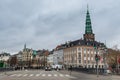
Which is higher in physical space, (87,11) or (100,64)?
(87,11)

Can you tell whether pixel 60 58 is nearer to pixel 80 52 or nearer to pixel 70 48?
pixel 70 48

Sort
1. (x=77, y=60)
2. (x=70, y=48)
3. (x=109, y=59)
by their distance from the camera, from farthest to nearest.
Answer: (x=70, y=48), (x=77, y=60), (x=109, y=59)

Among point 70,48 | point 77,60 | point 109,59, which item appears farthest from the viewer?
point 70,48

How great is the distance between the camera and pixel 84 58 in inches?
5468

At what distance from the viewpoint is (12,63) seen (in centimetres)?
18875

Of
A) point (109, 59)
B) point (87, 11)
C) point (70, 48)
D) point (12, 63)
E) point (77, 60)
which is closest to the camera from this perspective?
point (109, 59)

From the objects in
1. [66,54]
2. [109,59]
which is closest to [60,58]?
[66,54]

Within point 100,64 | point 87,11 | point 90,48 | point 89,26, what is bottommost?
point 100,64

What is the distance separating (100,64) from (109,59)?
45.6 meters

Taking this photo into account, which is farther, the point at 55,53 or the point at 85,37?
the point at 55,53

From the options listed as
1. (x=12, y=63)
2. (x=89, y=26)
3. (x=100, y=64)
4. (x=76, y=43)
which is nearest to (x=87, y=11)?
(x=89, y=26)

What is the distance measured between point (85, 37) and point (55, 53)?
4006 cm

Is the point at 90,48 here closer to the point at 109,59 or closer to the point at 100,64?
the point at 100,64

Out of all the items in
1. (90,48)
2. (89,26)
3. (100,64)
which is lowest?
(100,64)
